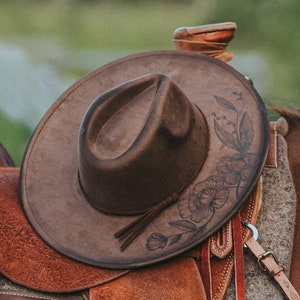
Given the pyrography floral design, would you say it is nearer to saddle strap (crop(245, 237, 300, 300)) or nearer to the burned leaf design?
the burned leaf design

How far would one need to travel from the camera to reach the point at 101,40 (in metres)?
3.81

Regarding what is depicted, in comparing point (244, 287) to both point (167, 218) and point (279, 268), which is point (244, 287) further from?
point (167, 218)

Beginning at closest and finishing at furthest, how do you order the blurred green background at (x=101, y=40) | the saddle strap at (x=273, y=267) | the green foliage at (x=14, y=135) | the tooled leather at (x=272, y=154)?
the saddle strap at (x=273, y=267), the tooled leather at (x=272, y=154), the green foliage at (x=14, y=135), the blurred green background at (x=101, y=40)

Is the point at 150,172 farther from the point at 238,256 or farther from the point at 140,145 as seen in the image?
the point at 238,256

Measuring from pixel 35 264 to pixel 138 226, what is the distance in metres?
0.22

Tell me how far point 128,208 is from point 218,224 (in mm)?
174

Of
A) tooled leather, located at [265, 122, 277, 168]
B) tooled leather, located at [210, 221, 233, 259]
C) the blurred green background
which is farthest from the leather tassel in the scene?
the blurred green background

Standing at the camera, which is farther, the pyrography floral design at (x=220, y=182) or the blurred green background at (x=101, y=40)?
the blurred green background at (x=101, y=40)

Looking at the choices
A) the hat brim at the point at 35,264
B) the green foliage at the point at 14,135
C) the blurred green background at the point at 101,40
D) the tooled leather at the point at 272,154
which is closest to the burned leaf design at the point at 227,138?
the tooled leather at the point at 272,154

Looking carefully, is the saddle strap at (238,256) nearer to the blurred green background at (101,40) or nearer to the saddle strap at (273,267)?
the saddle strap at (273,267)

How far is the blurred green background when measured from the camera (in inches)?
139

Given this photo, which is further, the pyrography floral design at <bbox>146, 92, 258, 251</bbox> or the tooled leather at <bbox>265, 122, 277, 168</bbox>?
the tooled leather at <bbox>265, 122, 277, 168</bbox>

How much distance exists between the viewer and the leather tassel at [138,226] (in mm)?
1252

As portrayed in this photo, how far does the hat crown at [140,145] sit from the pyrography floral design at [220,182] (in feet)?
0.11
